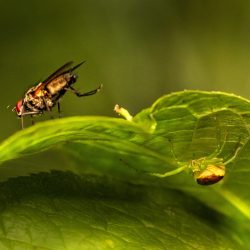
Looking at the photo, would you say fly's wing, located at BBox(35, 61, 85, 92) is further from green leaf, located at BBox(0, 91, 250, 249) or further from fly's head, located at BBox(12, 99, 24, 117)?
green leaf, located at BBox(0, 91, 250, 249)

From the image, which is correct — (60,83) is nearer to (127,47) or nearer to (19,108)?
(19,108)

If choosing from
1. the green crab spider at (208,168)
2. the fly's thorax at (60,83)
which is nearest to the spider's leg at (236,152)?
the green crab spider at (208,168)

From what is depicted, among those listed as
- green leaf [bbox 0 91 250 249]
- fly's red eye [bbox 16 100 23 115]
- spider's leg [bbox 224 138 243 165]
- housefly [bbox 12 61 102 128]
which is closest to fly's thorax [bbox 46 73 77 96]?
housefly [bbox 12 61 102 128]

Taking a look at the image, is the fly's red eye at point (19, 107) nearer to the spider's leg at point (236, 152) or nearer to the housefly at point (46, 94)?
the housefly at point (46, 94)

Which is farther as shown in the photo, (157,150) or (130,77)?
(130,77)

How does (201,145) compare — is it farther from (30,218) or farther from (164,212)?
(30,218)

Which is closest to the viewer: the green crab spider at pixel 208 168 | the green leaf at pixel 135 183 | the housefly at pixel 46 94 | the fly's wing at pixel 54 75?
the green leaf at pixel 135 183

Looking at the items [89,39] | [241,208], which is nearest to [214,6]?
[89,39]
